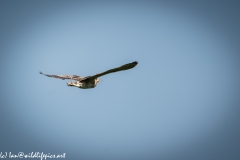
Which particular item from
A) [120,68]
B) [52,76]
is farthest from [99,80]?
[120,68]

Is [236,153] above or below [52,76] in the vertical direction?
above

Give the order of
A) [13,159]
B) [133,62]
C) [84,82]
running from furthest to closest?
[13,159]
[84,82]
[133,62]

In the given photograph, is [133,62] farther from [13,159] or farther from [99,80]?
[13,159]

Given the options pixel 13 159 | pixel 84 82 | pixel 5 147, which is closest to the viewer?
pixel 84 82

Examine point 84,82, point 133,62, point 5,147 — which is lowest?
point 133,62

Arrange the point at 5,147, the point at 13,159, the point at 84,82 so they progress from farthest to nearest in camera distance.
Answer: the point at 5,147
the point at 13,159
the point at 84,82

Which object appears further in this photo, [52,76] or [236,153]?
[236,153]

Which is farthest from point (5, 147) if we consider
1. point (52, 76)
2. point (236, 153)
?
point (52, 76)

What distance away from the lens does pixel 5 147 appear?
630ft

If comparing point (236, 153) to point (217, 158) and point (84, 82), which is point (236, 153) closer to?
point (217, 158)

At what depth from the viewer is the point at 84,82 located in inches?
864

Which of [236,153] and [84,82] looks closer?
[84,82]

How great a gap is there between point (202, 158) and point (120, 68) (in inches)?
7440

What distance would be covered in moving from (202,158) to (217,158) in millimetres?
8746
